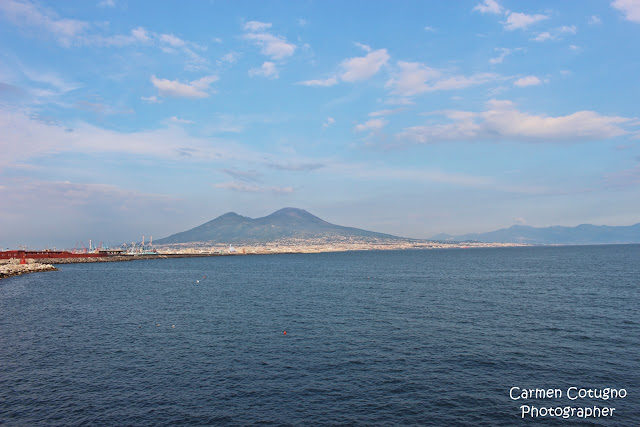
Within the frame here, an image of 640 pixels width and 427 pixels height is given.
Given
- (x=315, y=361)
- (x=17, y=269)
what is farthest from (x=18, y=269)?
(x=315, y=361)

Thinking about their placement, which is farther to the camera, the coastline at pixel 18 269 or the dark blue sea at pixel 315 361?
the coastline at pixel 18 269

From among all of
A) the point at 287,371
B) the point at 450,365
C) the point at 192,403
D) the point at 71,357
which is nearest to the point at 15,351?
the point at 71,357

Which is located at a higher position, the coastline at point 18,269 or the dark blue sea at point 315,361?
the coastline at point 18,269

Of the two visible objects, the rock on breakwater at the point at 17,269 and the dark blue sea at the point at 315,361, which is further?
the rock on breakwater at the point at 17,269

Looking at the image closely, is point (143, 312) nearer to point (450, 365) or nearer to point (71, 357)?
point (71, 357)

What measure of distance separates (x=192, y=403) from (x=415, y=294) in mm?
57754

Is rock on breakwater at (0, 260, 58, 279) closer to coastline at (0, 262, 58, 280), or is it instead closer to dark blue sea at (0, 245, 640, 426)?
coastline at (0, 262, 58, 280)

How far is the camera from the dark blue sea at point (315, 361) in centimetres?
2581

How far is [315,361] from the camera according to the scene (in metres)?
35.5

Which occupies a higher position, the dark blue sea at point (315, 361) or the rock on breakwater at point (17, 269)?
the rock on breakwater at point (17, 269)

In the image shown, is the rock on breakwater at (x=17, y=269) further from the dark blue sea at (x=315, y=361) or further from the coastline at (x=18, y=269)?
the dark blue sea at (x=315, y=361)

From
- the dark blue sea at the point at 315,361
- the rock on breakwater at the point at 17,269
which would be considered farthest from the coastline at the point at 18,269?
the dark blue sea at the point at 315,361

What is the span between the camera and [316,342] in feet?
138

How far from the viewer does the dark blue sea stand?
2581 cm
